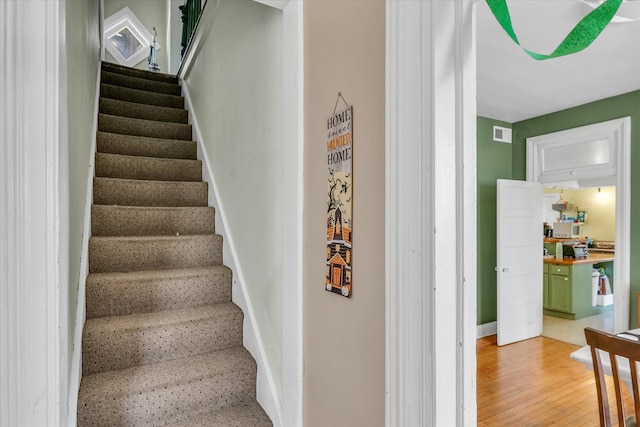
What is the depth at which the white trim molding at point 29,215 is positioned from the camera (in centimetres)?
87

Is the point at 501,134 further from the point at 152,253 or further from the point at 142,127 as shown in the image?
the point at 152,253

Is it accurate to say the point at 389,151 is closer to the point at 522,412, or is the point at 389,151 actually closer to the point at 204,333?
the point at 204,333

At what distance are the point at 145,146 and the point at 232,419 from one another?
2310 mm

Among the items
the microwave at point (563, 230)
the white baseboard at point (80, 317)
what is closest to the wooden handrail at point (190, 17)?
the white baseboard at point (80, 317)

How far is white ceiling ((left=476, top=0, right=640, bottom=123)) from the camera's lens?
228 centimetres

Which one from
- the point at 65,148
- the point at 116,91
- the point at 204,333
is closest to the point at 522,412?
the point at 204,333

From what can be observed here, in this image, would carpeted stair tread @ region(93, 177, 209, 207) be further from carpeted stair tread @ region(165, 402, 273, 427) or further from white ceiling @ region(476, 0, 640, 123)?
white ceiling @ region(476, 0, 640, 123)

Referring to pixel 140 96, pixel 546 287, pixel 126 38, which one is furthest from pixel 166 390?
pixel 126 38

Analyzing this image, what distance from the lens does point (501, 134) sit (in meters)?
4.59

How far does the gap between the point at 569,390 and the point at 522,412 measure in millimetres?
697

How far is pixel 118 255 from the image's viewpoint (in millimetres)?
2152

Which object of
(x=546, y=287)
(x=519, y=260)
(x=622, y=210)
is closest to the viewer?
(x=622, y=210)

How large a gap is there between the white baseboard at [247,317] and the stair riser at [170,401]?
0.09 m

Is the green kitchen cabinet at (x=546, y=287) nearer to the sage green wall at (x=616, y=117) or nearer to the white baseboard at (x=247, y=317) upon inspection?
the sage green wall at (x=616, y=117)
